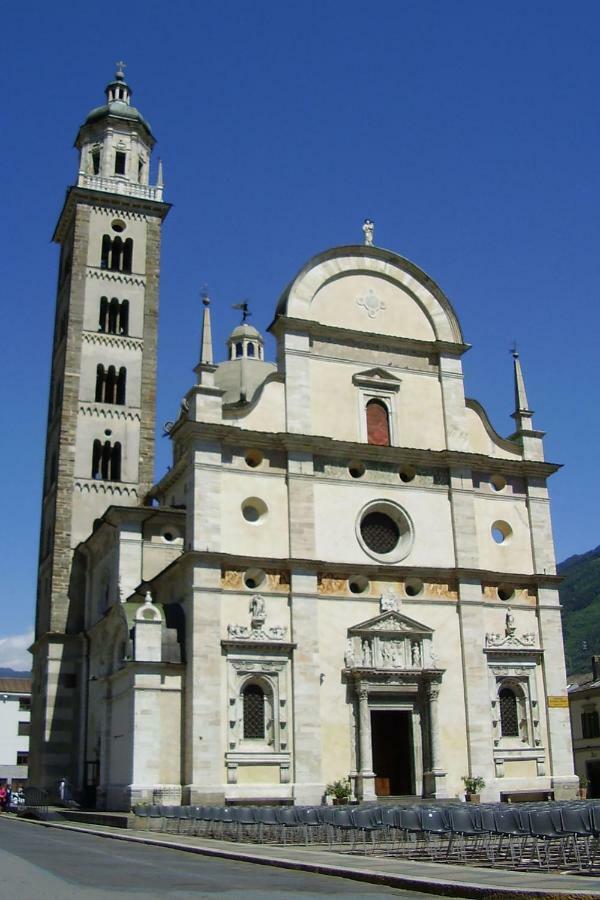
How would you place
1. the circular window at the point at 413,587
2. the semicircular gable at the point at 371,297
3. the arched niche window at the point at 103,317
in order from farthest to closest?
the arched niche window at the point at 103,317, the semicircular gable at the point at 371,297, the circular window at the point at 413,587

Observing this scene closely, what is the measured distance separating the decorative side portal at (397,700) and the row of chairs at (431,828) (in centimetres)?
872

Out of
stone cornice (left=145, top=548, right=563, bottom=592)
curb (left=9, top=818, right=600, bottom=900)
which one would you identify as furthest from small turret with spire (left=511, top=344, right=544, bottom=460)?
curb (left=9, top=818, right=600, bottom=900)

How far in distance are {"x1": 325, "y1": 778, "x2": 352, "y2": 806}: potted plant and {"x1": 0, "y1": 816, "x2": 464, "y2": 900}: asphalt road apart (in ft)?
38.6

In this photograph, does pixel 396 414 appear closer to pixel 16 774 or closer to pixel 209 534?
pixel 209 534

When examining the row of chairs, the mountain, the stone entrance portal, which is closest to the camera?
the row of chairs

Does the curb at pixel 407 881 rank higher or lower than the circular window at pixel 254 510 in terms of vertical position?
lower

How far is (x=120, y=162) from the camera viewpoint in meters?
52.0

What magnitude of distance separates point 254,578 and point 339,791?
7411 mm

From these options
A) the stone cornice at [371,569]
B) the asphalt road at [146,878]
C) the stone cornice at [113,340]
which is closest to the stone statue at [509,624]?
the stone cornice at [371,569]

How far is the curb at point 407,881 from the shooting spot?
10945mm

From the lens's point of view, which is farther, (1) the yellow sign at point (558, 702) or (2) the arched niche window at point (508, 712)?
(1) the yellow sign at point (558, 702)

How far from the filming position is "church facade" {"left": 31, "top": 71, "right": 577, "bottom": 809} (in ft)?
101

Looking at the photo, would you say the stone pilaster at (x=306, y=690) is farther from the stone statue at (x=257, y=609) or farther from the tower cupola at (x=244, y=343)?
the tower cupola at (x=244, y=343)

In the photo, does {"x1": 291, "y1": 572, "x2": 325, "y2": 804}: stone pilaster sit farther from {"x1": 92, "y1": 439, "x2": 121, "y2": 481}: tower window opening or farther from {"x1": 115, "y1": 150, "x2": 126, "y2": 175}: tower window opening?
{"x1": 115, "y1": 150, "x2": 126, "y2": 175}: tower window opening
